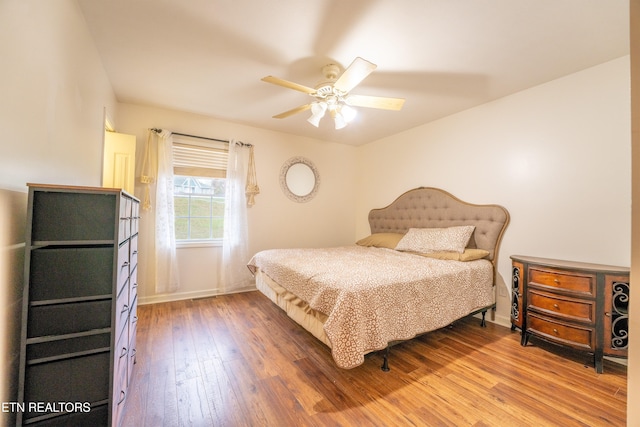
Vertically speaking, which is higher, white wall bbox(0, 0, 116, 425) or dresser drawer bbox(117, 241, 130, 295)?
white wall bbox(0, 0, 116, 425)

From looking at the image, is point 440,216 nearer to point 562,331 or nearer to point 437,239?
point 437,239

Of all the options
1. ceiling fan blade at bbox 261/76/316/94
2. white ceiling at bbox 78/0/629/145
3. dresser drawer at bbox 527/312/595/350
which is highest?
white ceiling at bbox 78/0/629/145

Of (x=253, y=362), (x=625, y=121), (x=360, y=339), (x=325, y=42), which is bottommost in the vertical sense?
(x=253, y=362)

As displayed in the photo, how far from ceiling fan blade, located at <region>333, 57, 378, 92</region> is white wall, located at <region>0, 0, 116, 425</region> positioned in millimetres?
1626

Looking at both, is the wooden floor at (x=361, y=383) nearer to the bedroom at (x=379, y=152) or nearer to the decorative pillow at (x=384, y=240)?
the bedroom at (x=379, y=152)

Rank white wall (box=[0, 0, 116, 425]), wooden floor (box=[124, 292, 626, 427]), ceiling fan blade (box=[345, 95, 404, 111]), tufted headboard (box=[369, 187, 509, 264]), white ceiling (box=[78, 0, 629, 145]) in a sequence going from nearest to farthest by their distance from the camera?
white wall (box=[0, 0, 116, 425]), wooden floor (box=[124, 292, 626, 427]), white ceiling (box=[78, 0, 629, 145]), ceiling fan blade (box=[345, 95, 404, 111]), tufted headboard (box=[369, 187, 509, 264])

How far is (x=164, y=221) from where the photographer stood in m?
3.23

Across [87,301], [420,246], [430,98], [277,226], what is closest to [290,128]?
[277,226]

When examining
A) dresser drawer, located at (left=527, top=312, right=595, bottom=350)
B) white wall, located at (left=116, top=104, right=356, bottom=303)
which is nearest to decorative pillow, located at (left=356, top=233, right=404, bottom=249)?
white wall, located at (left=116, top=104, right=356, bottom=303)

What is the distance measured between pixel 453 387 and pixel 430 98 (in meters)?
2.76

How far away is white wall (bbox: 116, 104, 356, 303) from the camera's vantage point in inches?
127

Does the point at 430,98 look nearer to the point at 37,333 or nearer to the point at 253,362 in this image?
the point at 253,362

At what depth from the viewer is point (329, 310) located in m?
1.75

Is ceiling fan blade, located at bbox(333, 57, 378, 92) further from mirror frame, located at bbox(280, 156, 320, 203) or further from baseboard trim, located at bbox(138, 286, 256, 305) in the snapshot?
baseboard trim, located at bbox(138, 286, 256, 305)
